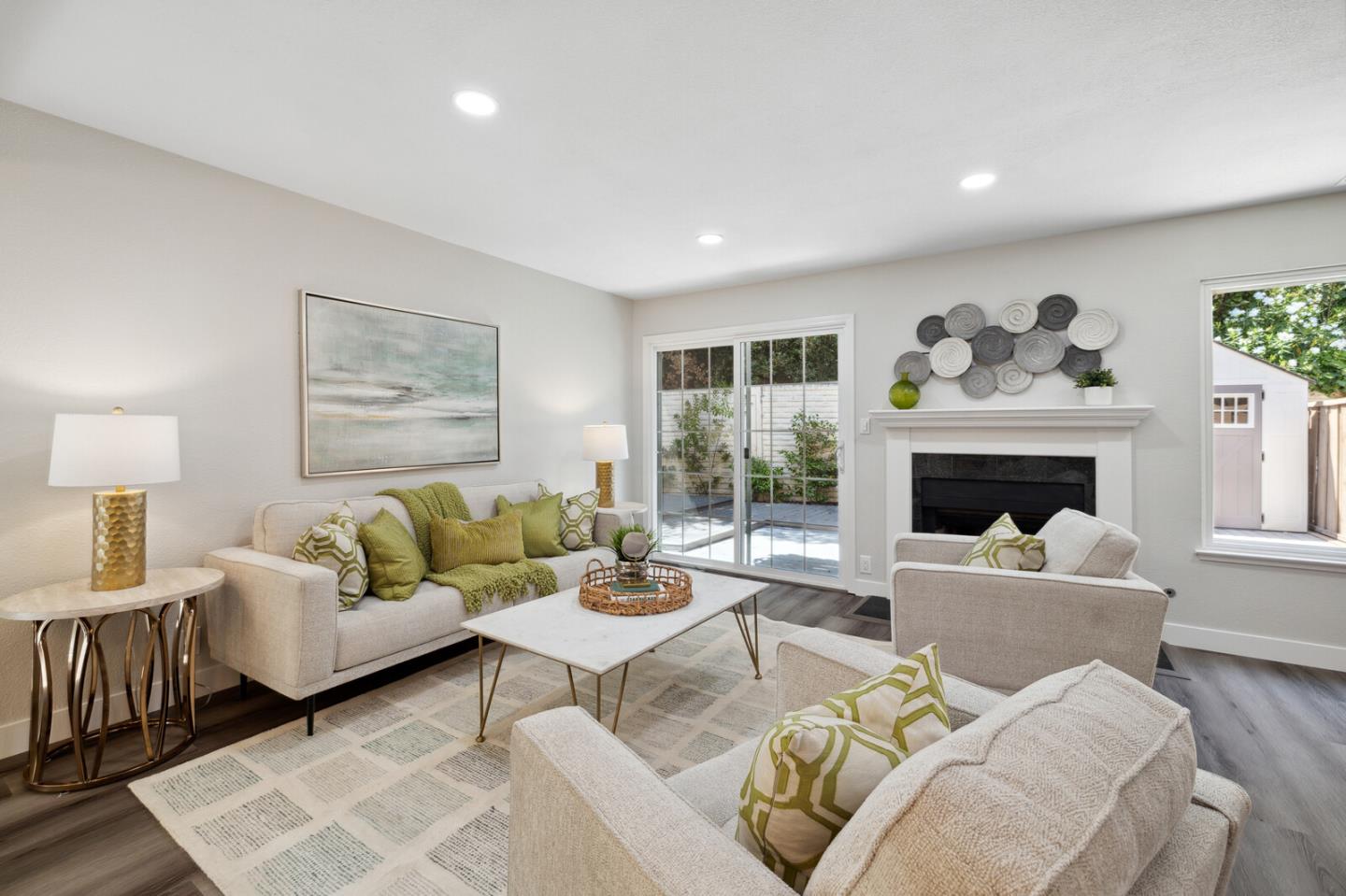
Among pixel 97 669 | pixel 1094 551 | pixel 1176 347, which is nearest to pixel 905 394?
pixel 1176 347

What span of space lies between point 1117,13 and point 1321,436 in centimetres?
285

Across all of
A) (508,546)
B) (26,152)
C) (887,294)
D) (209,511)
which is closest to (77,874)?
(209,511)

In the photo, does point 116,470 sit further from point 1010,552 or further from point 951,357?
point 951,357

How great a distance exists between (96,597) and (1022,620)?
3.26m

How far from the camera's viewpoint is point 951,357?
3906mm

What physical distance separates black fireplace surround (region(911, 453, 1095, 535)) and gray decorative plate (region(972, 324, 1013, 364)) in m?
0.62

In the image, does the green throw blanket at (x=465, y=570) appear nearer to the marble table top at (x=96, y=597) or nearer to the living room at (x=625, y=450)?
the living room at (x=625, y=450)

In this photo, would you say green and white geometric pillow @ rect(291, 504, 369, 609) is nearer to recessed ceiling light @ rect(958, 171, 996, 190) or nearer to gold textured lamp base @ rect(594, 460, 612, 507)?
gold textured lamp base @ rect(594, 460, 612, 507)

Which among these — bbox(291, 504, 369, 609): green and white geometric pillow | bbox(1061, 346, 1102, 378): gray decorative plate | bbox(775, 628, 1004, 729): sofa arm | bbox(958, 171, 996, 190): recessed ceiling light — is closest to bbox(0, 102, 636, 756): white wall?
bbox(291, 504, 369, 609): green and white geometric pillow

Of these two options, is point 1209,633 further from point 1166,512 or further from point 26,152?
point 26,152

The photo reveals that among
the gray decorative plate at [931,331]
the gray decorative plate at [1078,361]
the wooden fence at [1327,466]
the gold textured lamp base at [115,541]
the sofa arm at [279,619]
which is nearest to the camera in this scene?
the gold textured lamp base at [115,541]

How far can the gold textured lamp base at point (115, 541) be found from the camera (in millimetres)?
2125

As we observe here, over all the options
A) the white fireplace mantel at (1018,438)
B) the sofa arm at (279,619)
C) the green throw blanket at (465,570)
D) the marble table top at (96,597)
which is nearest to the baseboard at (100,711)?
the sofa arm at (279,619)

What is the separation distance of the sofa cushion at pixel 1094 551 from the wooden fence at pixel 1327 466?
1.87m
